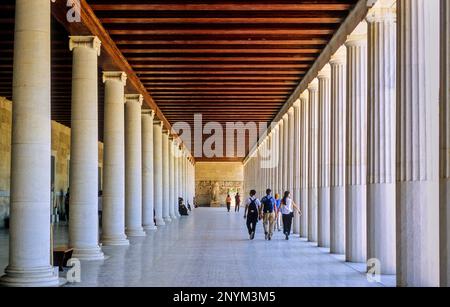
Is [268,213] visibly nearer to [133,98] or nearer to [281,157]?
[133,98]

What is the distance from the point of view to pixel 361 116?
57.7 feet

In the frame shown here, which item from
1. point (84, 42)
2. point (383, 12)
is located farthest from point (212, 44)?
point (383, 12)

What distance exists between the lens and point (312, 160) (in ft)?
86.3

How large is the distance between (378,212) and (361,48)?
17.0ft

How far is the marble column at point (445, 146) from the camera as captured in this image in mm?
9758

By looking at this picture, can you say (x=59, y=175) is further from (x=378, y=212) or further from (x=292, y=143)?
(x=378, y=212)

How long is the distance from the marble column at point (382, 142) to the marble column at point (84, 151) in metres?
7.71

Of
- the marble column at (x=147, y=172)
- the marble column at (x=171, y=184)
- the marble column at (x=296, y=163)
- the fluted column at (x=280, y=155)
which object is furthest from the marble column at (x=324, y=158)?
the marble column at (x=171, y=184)

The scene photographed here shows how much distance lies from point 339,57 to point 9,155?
19117mm

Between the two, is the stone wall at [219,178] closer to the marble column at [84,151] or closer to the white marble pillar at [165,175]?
the white marble pillar at [165,175]

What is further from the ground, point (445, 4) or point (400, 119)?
point (445, 4)

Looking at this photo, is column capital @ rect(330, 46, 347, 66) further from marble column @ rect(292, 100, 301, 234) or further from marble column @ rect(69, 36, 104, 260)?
marble column @ rect(292, 100, 301, 234)

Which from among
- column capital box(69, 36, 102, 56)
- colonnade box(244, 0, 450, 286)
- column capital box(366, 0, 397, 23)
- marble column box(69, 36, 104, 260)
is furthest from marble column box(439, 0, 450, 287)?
column capital box(69, 36, 102, 56)

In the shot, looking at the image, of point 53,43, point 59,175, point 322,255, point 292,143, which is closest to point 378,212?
point 322,255
